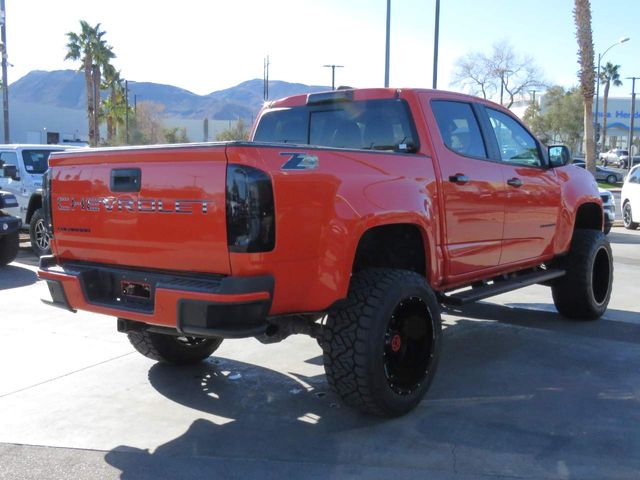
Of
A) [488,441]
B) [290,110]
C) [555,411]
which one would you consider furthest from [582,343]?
[290,110]

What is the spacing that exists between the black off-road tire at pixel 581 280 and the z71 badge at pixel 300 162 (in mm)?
4006

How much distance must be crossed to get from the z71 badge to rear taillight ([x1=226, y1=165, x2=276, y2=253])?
0.17 meters

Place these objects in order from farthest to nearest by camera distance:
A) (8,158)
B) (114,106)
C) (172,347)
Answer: (114,106), (8,158), (172,347)

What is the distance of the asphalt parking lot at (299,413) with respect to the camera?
3668 millimetres

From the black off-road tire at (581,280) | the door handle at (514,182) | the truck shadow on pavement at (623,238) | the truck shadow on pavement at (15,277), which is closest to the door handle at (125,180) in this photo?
the door handle at (514,182)

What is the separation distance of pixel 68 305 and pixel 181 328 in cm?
105

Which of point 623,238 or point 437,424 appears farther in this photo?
point 623,238

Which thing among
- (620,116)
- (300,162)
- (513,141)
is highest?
(620,116)

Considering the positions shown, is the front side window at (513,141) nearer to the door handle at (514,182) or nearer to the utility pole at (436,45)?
the door handle at (514,182)

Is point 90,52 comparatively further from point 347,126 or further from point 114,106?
point 347,126

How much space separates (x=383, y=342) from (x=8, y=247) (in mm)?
7970

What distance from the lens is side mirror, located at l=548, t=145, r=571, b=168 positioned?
6.30 metres

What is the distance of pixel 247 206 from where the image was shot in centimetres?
347

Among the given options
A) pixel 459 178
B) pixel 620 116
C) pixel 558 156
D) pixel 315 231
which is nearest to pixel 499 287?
pixel 459 178
